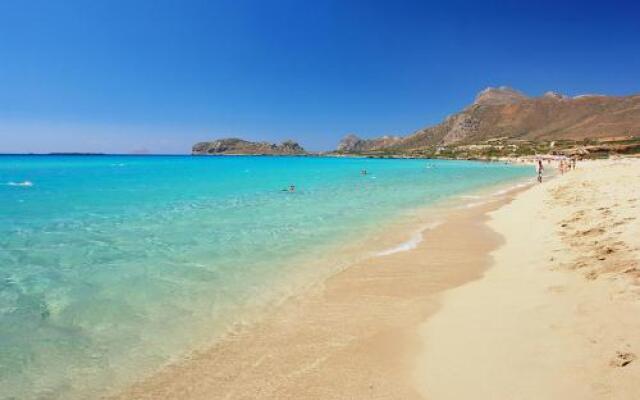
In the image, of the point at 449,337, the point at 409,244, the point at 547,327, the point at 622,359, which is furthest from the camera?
the point at 409,244

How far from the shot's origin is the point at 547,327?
7.19 m

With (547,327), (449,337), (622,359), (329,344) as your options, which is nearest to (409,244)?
(449,337)

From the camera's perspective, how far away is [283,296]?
10.1 metres

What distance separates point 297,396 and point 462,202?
2585 cm

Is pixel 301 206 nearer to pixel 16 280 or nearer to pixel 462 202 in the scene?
pixel 462 202

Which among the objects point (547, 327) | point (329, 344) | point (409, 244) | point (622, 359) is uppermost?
point (622, 359)

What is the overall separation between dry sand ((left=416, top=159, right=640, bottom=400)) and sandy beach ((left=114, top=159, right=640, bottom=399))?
23 millimetres

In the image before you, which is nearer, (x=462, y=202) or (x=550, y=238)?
(x=550, y=238)

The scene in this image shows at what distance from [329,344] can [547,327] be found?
3.52 m

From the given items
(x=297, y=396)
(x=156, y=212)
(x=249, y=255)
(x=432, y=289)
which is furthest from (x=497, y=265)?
(x=156, y=212)

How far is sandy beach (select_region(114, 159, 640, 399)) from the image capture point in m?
5.72

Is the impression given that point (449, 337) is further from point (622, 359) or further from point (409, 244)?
point (409, 244)

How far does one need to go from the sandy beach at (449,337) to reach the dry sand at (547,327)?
0.08 ft

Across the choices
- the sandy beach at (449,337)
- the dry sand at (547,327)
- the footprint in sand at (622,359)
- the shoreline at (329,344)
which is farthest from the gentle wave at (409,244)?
the footprint in sand at (622,359)
